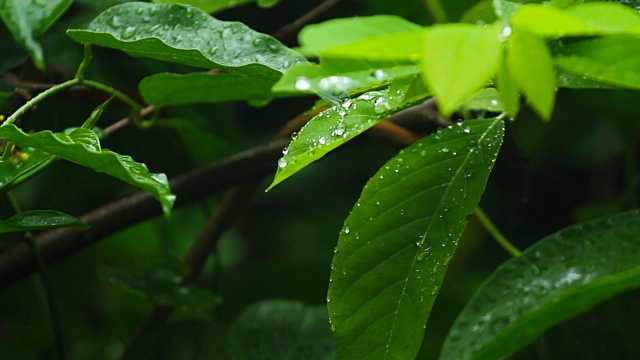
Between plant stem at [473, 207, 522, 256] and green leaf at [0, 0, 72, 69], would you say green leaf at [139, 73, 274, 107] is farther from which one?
plant stem at [473, 207, 522, 256]

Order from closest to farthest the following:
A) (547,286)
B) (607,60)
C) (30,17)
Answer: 1. (607,60)
2. (547,286)
3. (30,17)

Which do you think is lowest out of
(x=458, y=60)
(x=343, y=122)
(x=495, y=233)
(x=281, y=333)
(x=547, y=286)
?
(x=281, y=333)

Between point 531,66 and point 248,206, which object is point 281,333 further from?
point 531,66

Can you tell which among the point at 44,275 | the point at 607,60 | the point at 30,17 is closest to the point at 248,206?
the point at 44,275

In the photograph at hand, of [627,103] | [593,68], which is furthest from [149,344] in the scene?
[627,103]

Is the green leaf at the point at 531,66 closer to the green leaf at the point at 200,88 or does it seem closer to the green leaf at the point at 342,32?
the green leaf at the point at 342,32

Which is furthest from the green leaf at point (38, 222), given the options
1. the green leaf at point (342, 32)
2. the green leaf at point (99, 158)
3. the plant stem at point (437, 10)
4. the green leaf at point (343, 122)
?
the plant stem at point (437, 10)

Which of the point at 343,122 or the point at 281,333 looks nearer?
the point at 343,122
